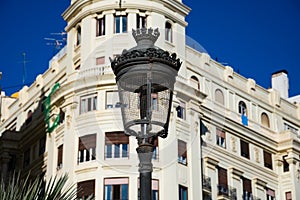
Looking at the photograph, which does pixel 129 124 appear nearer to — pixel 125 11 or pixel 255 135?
pixel 125 11

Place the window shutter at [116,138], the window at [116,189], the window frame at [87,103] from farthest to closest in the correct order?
the window frame at [87,103], the window at [116,189], the window shutter at [116,138]

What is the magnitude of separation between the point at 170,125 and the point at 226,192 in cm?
882

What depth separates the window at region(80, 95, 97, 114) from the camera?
1716 inches

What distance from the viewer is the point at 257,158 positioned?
5053 centimetres

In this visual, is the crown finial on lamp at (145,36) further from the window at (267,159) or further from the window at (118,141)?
the window at (267,159)

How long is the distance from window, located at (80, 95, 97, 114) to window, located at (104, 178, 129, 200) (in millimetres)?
4111

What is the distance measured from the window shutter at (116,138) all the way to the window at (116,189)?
1941 millimetres

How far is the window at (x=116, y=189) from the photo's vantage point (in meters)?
41.8

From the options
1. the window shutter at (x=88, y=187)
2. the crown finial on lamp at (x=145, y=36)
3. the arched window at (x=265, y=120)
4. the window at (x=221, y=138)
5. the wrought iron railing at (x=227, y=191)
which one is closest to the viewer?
the crown finial on lamp at (x=145, y=36)

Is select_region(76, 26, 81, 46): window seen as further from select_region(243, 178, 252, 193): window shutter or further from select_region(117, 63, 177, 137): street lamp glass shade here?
select_region(117, 63, 177, 137): street lamp glass shade

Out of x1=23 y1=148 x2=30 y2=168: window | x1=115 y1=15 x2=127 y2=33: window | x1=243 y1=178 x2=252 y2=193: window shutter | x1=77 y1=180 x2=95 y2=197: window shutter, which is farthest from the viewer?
x1=23 y1=148 x2=30 y2=168: window

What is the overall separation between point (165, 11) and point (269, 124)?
452 inches

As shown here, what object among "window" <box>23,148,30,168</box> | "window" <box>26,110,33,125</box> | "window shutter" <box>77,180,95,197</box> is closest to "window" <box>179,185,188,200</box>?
"window shutter" <box>77,180,95,197</box>

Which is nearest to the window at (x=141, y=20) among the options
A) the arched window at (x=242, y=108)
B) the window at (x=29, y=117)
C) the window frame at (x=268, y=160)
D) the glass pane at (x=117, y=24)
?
the glass pane at (x=117, y=24)
